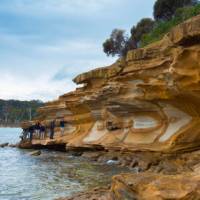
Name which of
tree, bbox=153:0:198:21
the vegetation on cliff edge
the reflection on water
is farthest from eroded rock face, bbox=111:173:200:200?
the vegetation on cliff edge

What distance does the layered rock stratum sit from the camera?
7.47 m

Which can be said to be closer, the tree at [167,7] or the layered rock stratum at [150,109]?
the layered rock stratum at [150,109]

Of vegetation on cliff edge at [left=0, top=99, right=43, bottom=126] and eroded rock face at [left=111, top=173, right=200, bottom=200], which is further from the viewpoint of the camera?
vegetation on cliff edge at [left=0, top=99, right=43, bottom=126]

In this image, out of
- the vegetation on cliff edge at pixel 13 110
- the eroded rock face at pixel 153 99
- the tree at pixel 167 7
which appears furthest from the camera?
the vegetation on cliff edge at pixel 13 110

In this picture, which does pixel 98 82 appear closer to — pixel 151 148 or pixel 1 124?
pixel 151 148

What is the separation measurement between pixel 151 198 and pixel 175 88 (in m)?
9.20

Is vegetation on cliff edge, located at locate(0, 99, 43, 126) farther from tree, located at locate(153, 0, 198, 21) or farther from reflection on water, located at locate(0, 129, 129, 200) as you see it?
reflection on water, located at locate(0, 129, 129, 200)

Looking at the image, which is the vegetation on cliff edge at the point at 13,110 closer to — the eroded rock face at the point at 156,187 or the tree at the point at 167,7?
the tree at the point at 167,7

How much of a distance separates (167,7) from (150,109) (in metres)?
29.9

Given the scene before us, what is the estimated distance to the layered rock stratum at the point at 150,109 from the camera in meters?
7.47

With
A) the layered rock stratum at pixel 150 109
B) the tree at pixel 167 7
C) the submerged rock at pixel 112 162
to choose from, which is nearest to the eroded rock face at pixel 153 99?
the layered rock stratum at pixel 150 109

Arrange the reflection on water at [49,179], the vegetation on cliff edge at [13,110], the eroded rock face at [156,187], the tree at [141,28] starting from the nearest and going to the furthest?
1. the eroded rock face at [156,187]
2. the reflection on water at [49,179]
3. the tree at [141,28]
4. the vegetation on cliff edge at [13,110]

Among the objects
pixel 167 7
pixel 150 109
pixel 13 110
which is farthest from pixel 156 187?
pixel 13 110

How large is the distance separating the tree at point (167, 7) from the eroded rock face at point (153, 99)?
2163 cm
